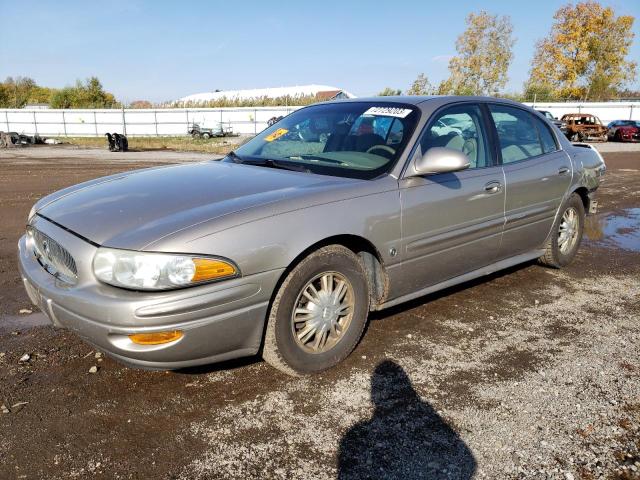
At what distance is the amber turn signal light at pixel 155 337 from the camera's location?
7.71ft

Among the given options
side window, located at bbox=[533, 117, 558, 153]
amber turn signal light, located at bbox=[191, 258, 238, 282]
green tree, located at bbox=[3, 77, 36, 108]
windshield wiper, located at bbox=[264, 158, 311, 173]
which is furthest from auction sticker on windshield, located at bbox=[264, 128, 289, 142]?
green tree, located at bbox=[3, 77, 36, 108]

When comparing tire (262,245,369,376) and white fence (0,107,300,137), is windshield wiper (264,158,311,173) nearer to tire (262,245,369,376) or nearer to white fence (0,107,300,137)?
tire (262,245,369,376)

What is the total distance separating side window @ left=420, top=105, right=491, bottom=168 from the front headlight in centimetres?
183

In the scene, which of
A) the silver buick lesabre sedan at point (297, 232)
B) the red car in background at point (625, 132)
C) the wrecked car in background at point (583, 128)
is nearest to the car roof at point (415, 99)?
the silver buick lesabre sedan at point (297, 232)

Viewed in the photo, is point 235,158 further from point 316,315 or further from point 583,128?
point 583,128

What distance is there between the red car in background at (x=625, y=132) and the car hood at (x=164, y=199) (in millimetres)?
33180

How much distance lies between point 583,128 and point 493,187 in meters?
29.8

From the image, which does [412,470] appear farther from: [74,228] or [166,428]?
[74,228]

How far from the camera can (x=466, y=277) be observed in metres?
3.88

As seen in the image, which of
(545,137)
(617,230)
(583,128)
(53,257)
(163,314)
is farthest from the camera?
(583,128)

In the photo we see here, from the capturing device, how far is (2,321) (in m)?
3.70

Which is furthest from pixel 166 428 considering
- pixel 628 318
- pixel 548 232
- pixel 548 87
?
pixel 548 87

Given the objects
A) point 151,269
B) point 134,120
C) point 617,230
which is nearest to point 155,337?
point 151,269

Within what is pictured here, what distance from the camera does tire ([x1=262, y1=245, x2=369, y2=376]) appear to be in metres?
2.73
